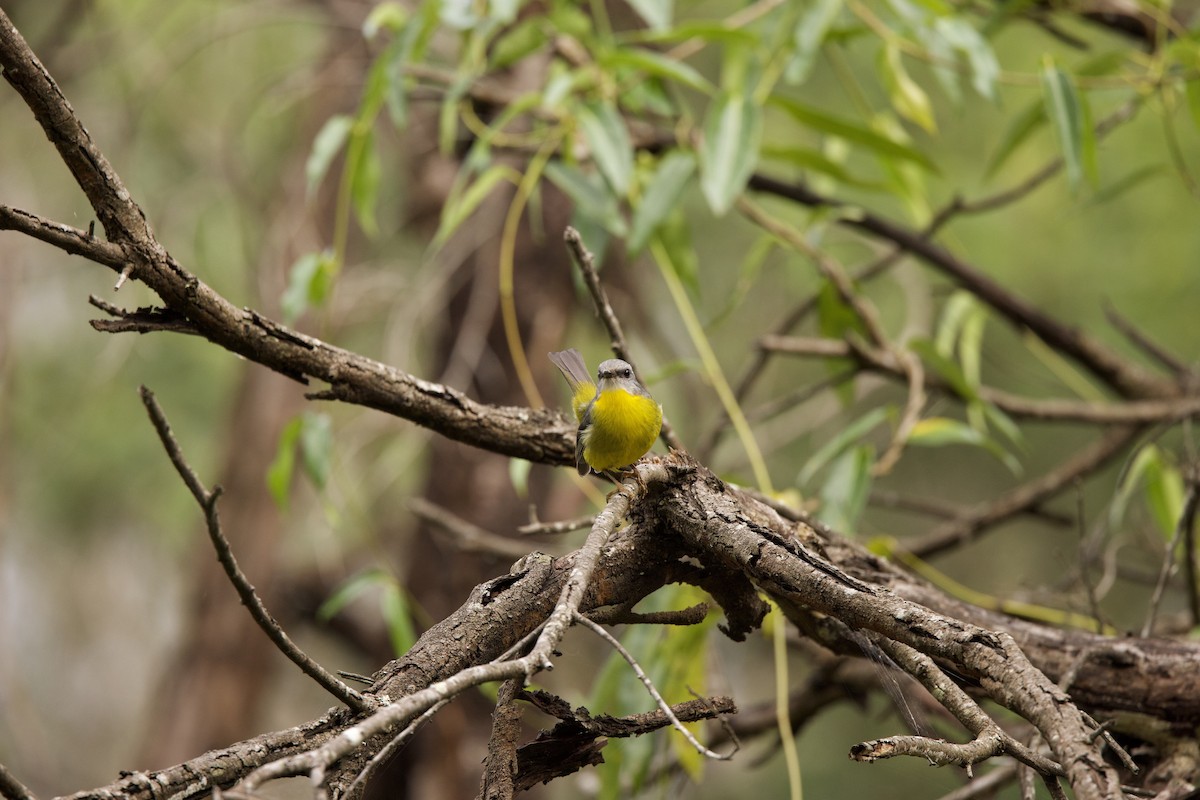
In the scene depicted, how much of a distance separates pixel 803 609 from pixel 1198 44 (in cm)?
209

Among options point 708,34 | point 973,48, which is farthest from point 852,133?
point 708,34

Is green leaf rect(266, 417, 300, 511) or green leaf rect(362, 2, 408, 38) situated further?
green leaf rect(362, 2, 408, 38)

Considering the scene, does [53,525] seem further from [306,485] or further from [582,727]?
[582,727]

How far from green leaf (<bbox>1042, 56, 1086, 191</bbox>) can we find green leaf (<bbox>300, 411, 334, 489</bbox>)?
2.09m

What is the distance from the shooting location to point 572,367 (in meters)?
2.57

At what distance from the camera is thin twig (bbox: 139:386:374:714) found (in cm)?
107

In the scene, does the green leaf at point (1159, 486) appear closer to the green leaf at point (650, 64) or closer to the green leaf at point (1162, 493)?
the green leaf at point (1162, 493)

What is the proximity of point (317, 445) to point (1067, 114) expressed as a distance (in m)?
2.17

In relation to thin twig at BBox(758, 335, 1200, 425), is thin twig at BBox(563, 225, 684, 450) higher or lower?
lower

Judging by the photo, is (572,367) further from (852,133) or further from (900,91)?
(900,91)

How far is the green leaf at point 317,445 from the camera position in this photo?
2.85 metres

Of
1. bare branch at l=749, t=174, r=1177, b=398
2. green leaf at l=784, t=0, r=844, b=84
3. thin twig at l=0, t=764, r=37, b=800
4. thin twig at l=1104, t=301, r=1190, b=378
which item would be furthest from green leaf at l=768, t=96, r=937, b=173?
thin twig at l=0, t=764, r=37, b=800

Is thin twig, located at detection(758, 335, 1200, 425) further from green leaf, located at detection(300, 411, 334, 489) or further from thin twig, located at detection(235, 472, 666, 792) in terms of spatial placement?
thin twig, located at detection(235, 472, 666, 792)

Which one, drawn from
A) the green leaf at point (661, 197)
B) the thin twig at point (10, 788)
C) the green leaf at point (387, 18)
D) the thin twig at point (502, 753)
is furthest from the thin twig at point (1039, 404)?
the thin twig at point (10, 788)
